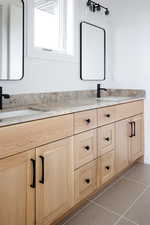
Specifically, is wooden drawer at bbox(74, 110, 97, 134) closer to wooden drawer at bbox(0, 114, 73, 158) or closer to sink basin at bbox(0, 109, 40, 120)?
wooden drawer at bbox(0, 114, 73, 158)

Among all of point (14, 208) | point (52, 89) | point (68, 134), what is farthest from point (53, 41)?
point (14, 208)

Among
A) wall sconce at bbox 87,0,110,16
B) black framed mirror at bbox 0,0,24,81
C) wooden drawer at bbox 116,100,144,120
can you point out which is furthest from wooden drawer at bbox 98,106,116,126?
wall sconce at bbox 87,0,110,16

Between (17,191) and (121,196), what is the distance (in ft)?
4.07

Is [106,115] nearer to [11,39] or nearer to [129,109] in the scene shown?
[129,109]

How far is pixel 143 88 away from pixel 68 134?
5.61 ft

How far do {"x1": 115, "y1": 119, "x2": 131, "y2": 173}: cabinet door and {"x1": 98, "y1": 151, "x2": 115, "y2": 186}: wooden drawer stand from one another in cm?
12

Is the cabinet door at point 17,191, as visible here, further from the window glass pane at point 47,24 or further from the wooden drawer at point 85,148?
the window glass pane at point 47,24

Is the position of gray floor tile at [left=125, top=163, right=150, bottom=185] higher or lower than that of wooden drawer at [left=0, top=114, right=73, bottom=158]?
lower

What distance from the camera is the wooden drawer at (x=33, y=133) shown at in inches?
48.8

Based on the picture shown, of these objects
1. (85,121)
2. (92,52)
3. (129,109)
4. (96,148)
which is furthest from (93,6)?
(96,148)

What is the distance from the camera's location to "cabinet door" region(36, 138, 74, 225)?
147 centimetres

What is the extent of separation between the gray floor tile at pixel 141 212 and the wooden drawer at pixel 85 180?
1.23ft

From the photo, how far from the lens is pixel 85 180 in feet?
6.34

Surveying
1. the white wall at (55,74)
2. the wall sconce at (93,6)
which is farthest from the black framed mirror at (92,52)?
the wall sconce at (93,6)
